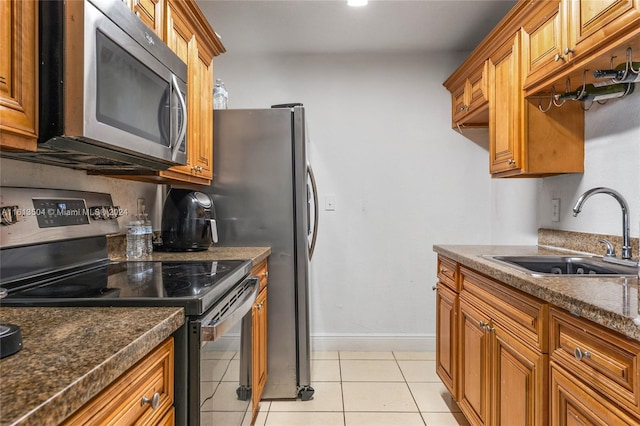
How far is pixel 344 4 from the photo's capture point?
216 centimetres

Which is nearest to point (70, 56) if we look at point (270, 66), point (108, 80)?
point (108, 80)

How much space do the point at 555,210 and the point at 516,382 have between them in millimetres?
1237

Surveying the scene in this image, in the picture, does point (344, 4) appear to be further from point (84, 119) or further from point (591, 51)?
point (84, 119)

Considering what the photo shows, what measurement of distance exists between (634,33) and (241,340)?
1748 mm

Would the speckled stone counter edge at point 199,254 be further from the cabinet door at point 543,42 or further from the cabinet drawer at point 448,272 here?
the cabinet door at point 543,42

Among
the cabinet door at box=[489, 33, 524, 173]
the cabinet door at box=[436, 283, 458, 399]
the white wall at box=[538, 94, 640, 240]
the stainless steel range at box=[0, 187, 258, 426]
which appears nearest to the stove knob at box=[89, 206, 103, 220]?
the stainless steel range at box=[0, 187, 258, 426]

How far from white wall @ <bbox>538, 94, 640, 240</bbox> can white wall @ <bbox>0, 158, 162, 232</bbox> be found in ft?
7.46

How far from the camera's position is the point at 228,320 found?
109 centimetres

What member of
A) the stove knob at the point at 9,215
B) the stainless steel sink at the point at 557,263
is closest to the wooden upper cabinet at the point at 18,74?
the stove knob at the point at 9,215

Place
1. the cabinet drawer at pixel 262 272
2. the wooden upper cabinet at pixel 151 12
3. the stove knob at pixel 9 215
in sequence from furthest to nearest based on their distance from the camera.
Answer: the cabinet drawer at pixel 262 272
the wooden upper cabinet at pixel 151 12
the stove knob at pixel 9 215

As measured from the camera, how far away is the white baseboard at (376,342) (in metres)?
2.80

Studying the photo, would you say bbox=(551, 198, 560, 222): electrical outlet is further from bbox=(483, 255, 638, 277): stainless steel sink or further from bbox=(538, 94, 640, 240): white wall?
bbox=(483, 255, 638, 277): stainless steel sink

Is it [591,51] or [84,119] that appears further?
[591,51]

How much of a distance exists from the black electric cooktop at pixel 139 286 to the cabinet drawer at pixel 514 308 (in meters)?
0.99
